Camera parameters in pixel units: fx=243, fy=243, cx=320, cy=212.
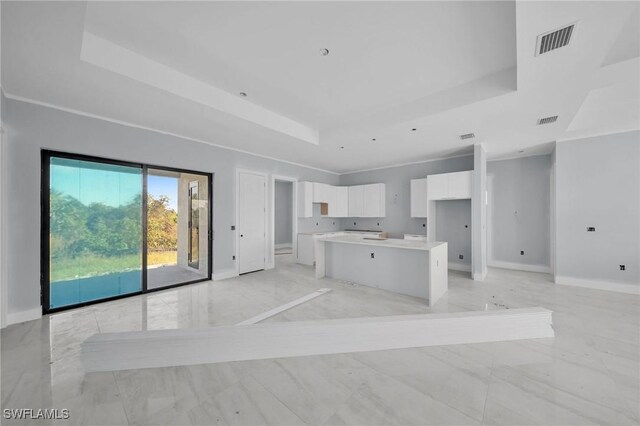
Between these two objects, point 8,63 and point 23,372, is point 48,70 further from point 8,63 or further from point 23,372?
point 23,372

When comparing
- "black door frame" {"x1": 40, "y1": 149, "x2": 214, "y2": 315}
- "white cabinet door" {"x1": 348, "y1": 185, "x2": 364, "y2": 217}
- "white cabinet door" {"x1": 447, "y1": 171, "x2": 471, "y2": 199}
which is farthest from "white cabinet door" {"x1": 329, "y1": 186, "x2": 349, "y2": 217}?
"black door frame" {"x1": 40, "y1": 149, "x2": 214, "y2": 315}

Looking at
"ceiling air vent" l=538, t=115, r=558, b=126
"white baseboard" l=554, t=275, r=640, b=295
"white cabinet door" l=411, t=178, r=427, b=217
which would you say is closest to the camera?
"ceiling air vent" l=538, t=115, r=558, b=126

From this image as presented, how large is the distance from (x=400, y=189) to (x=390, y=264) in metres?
3.45

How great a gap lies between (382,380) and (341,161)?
17.4 feet

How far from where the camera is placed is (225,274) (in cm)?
489

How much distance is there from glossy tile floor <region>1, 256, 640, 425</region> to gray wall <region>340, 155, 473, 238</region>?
380 cm

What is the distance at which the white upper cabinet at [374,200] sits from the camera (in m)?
7.16

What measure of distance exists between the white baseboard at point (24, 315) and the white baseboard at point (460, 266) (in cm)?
733

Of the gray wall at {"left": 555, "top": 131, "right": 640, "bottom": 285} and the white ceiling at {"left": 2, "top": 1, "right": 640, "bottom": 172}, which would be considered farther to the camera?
the gray wall at {"left": 555, "top": 131, "right": 640, "bottom": 285}

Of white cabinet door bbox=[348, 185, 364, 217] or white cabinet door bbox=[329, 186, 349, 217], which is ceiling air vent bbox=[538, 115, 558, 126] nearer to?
white cabinet door bbox=[348, 185, 364, 217]

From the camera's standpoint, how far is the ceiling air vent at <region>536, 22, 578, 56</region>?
1.82 metres

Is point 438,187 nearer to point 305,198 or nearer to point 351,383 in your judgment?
point 305,198

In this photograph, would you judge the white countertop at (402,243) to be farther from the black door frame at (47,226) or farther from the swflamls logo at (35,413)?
the swflamls logo at (35,413)

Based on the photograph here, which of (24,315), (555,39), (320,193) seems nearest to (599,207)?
(555,39)
